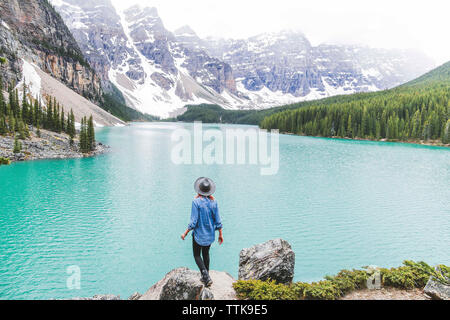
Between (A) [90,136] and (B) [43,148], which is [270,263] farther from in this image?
(A) [90,136]

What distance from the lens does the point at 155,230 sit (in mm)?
15016

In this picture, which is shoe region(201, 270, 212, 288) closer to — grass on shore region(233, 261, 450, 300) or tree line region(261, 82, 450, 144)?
grass on shore region(233, 261, 450, 300)

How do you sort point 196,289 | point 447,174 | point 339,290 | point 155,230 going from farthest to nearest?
point 447,174, point 155,230, point 339,290, point 196,289

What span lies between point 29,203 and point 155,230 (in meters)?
9.92

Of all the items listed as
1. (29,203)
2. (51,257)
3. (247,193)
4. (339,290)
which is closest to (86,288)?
(51,257)

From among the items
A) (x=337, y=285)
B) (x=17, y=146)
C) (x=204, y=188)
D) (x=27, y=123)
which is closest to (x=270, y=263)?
(x=337, y=285)

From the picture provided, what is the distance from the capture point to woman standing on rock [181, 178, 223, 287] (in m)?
7.09

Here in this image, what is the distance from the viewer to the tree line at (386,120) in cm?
8081

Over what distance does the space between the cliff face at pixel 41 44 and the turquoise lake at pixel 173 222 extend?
234 feet

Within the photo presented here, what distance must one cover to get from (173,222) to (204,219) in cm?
964

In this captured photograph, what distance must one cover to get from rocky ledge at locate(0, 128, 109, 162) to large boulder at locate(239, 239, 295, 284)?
116 ft

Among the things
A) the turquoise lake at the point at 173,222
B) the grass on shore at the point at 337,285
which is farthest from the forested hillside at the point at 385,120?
the grass on shore at the point at 337,285

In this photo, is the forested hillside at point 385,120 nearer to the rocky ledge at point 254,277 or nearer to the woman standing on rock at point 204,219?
the rocky ledge at point 254,277
